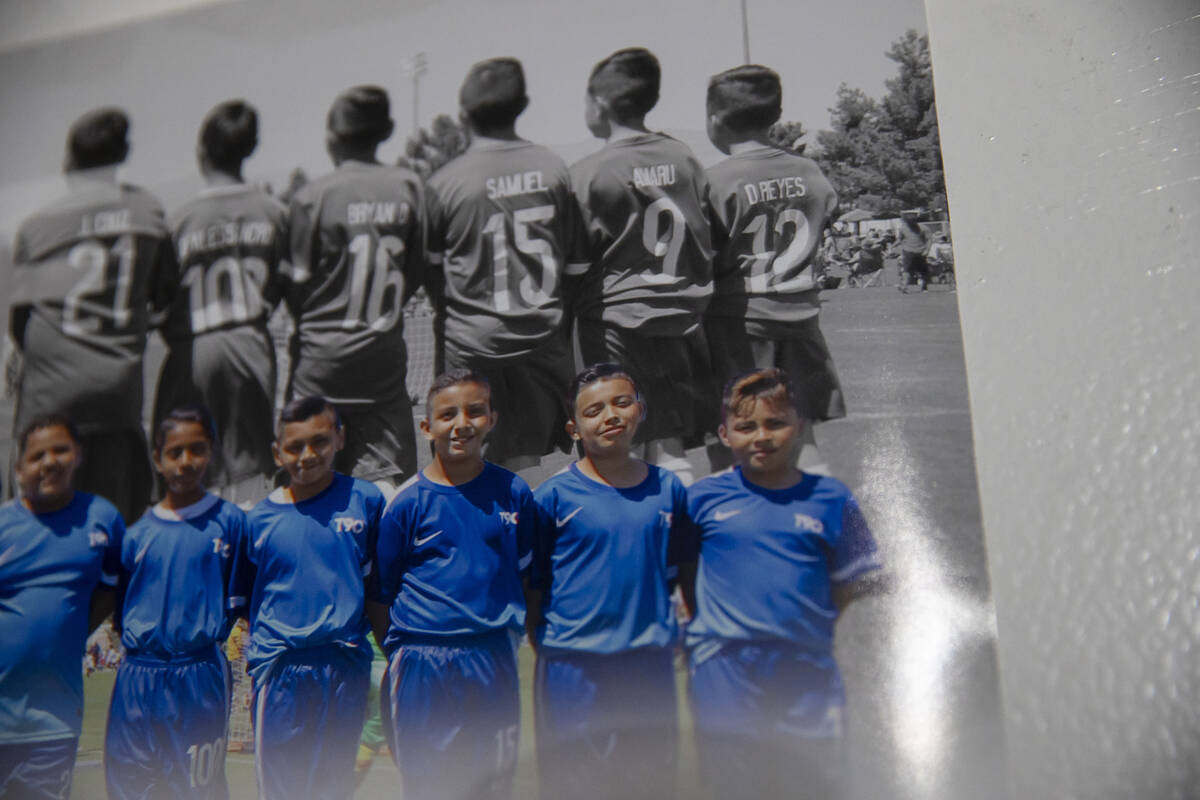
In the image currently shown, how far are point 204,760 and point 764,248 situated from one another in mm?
1408

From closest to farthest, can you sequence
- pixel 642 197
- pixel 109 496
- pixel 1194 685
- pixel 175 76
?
pixel 1194 685 < pixel 642 197 < pixel 109 496 < pixel 175 76

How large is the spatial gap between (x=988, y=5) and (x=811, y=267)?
554 mm

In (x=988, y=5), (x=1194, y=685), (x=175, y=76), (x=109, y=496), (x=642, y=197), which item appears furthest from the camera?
(x=175, y=76)

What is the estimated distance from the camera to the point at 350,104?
1.65 m

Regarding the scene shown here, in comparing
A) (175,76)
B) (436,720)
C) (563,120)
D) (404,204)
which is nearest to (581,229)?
(563,120)

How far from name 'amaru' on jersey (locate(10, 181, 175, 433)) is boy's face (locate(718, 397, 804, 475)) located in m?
1.25

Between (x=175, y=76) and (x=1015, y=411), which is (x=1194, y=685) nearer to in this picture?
(x=1015, y=411)

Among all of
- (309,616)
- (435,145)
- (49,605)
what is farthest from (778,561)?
(49,605)

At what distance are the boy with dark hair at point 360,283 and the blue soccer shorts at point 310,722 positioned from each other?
338mm

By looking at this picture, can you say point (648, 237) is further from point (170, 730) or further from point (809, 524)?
point (170, 730)

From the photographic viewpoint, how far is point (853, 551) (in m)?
1.26

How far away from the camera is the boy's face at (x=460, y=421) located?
1.43 m

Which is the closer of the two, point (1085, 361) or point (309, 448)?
point (1085, 361)

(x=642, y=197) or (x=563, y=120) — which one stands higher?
(x=563, y=120)
